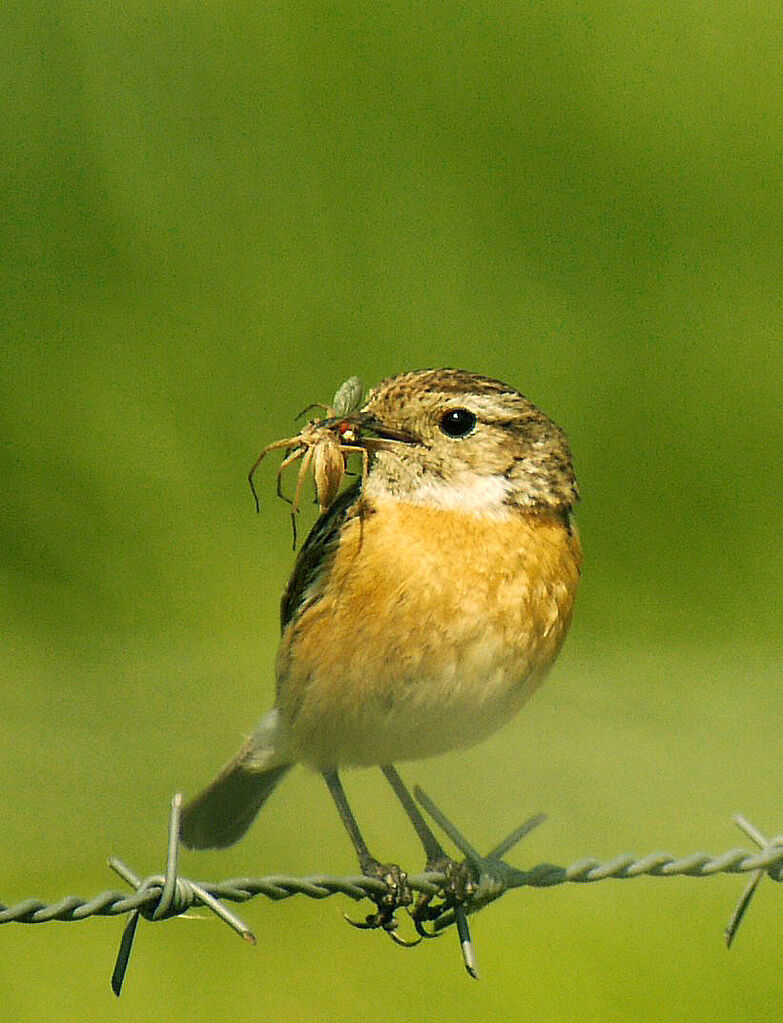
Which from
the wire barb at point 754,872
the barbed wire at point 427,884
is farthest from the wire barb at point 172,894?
the wire barb at point 754,872

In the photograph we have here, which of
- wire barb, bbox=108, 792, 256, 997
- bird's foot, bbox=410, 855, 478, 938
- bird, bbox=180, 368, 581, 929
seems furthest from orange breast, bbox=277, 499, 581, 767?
wire barb, bbox=108, 792, 256, 997

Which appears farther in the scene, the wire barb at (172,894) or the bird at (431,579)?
the bird at (431,579)

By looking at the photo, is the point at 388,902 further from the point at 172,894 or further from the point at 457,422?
the point at 172,894

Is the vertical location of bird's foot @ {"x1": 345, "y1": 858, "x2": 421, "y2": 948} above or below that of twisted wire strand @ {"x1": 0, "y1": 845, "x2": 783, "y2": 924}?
below

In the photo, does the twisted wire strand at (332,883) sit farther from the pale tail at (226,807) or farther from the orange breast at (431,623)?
the pale tail at (226,807)

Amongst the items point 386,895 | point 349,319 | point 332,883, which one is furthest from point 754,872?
point 349,319

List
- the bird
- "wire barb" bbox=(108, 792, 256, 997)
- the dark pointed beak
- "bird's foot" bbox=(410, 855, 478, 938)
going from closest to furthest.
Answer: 1. "wire barb" bbox=(108, 792, 256, 997)
2. "bird's foot" bbox=(410, 855, 478, 938)
3. the bird
4. the dark pointed beak

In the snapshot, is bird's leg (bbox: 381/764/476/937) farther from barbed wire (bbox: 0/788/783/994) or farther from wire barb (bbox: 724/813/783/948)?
wire barb (bbox: 724/813/783/948)

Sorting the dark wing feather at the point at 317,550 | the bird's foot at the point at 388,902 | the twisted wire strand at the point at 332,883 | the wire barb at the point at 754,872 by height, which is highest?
the dark wing feather at the point at 317,550
